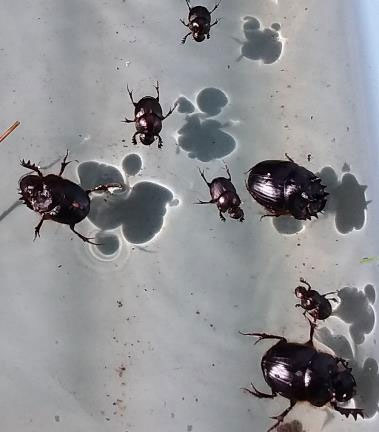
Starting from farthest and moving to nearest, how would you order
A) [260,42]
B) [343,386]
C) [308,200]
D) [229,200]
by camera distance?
1. [260,42]
2. [229,200]
3. [308,200]
4. [343,386]

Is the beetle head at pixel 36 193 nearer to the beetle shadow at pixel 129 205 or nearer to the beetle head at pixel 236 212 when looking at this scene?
the beetle shadow at pixel 129 205

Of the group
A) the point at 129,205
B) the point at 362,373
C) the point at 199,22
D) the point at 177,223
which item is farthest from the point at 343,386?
the point at 199,22

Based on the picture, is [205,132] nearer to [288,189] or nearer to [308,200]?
[288,189]

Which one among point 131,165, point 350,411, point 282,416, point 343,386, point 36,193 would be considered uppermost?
point 36,193

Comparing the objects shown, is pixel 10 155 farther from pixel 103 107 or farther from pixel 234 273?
pixel 234 273

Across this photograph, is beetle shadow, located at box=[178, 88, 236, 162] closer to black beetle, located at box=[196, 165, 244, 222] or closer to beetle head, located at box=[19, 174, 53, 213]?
black beetle, located at box=[196, 165, 244, 222]

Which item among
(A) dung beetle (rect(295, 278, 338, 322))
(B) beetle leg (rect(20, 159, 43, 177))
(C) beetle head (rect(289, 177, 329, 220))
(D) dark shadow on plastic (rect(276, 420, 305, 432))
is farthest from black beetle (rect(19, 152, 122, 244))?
(D) dark shadow on plastic (rect(276, 420, 305, 432))

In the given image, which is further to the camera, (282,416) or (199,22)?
(199,22)

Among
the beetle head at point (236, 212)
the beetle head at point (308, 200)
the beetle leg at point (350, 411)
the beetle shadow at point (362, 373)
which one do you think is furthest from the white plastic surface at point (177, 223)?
the beetle head at point (308, 200)

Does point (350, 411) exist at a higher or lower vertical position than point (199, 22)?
lower
